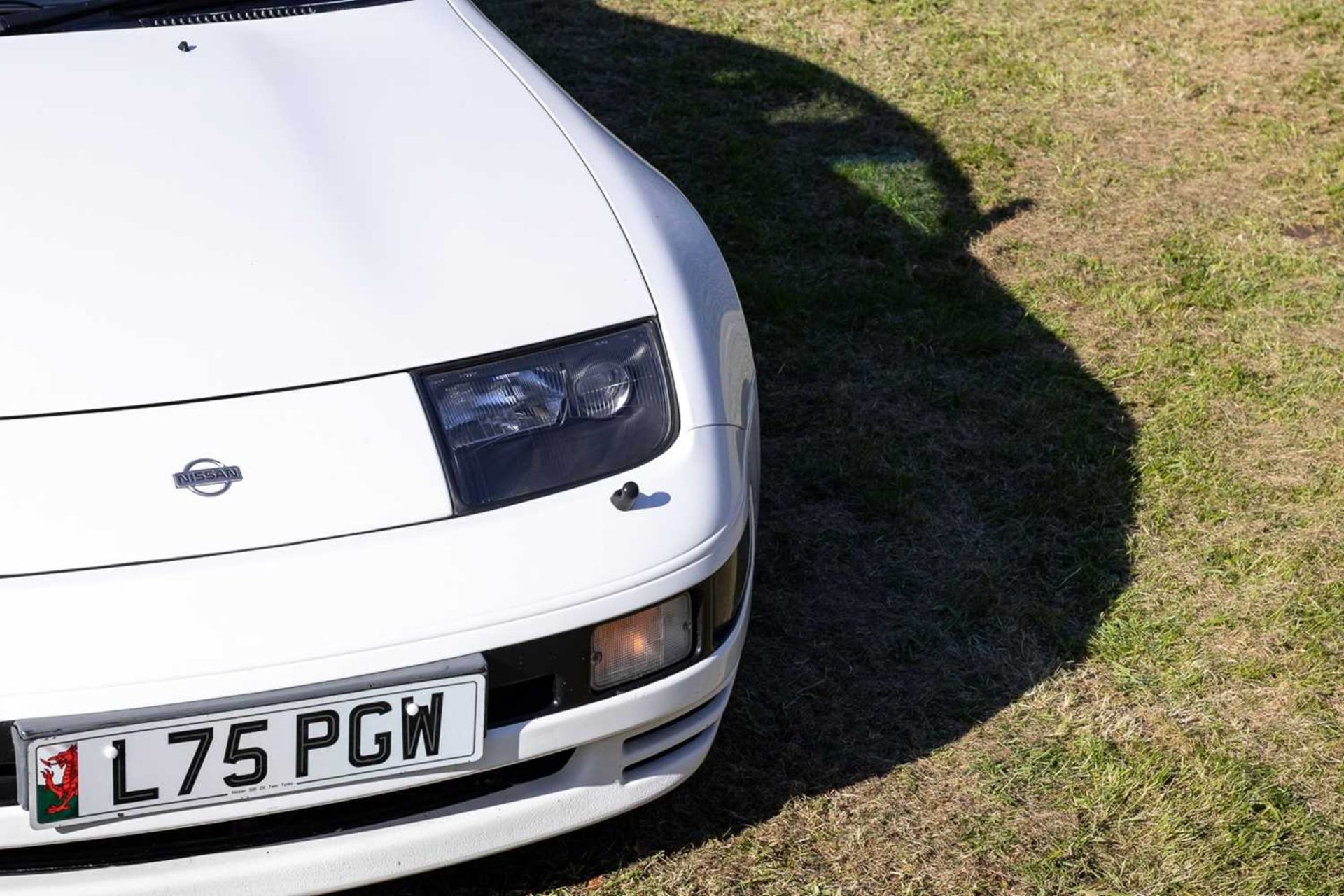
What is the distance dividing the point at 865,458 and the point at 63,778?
2.04m

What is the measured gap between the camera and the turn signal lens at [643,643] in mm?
1880

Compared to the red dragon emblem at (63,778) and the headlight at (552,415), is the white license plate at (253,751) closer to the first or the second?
the red dragon emblem at (63,778)

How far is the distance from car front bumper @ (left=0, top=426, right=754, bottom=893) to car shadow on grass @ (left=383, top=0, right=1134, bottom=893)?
32 centimetres

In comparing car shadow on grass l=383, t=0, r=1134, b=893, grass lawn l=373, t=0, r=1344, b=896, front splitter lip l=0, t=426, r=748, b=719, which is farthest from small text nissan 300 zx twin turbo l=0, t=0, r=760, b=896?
grass lawn l=373, t=0, r=1344, b=896

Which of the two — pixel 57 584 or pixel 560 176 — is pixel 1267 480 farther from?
pixel 57 584

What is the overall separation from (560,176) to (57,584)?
1.03 metres

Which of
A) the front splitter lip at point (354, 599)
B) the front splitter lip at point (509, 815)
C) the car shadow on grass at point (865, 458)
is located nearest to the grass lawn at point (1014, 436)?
the car shadow on grass at point (865, 458)

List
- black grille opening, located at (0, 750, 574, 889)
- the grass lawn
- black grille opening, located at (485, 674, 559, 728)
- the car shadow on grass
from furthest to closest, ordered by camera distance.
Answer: the car shadow on grass < the grass lawn < black grille opening, located at (485, 674, 559, 728) < black grille opening, located at (0, 750, 574, 889)

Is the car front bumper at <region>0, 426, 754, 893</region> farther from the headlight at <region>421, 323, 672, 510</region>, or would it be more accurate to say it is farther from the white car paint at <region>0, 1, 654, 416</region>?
the white car paint at <region>0, 1, 654, 416</region>

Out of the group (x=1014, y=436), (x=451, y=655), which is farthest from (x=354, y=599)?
(x=1014, y=436)

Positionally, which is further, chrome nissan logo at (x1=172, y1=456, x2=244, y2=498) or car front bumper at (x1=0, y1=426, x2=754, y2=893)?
chrome nissan logo at (x1=172, y1=456, x2=244, y2=498)

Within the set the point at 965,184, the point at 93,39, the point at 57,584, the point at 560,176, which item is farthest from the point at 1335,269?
the point at 57,584

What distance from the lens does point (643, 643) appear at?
6.32ft

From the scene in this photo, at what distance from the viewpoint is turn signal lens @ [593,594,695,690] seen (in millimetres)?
1880
